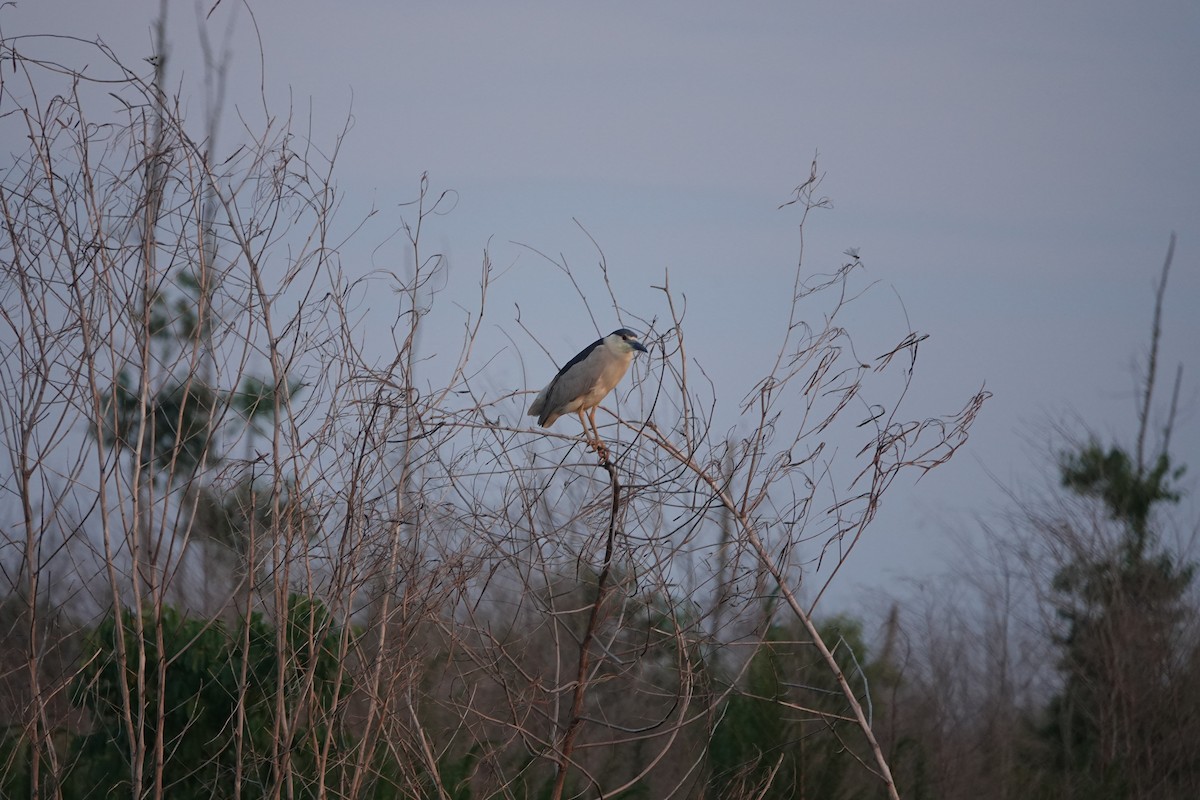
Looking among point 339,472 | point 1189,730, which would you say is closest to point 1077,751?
point 1189,730

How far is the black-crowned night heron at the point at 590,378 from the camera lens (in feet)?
24.3

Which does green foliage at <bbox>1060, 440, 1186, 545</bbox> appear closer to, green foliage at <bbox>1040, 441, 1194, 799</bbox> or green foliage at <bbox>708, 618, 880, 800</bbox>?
green foliage at <bbox>1040, 441, 1194, 799</bbox>

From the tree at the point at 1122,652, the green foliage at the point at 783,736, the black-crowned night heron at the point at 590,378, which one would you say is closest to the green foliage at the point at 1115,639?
the tree at the point at 1122,652

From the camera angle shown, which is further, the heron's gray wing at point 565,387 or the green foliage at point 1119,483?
the green foliage at point 1119,483

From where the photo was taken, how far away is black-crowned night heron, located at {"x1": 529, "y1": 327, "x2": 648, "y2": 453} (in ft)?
24.3

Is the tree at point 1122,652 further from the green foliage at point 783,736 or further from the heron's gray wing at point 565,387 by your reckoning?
the heron's gray wing at point 565,387

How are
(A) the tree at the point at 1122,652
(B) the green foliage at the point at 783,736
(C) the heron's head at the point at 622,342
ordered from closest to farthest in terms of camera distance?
(C) the heron's head at the point at 622,342
(B) the green foliage at the point at 783,736
(A) the tree at the point at 1122,652

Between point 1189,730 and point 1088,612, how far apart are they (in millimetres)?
1466

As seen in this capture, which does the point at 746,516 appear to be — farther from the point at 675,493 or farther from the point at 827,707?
the point at 827,707

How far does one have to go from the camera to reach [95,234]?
13.6ft

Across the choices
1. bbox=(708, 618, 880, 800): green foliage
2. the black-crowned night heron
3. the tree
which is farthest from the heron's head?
the tree

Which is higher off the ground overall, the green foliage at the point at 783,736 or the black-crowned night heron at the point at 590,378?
the black-crowned night heron at the point at 590,378

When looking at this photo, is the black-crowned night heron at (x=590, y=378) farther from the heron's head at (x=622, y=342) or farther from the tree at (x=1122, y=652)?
the tree at (x=1122, y=652)

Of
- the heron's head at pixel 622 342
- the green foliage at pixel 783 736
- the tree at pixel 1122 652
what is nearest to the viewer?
the heron's head at pixel 622 342
